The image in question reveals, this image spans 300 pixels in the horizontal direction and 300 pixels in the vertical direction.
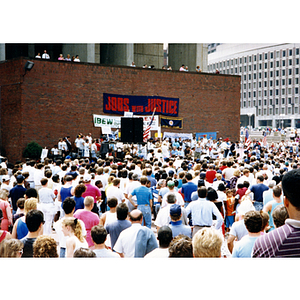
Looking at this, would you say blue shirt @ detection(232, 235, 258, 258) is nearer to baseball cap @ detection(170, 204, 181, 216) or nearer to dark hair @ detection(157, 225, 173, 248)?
Answer: dark hair @ detection(157, 225, 173, 248)

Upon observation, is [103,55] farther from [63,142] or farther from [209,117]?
[63,142]

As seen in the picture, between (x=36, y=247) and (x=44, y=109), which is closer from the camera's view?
(x=36, y=247)

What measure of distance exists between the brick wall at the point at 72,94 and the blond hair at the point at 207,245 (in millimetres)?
21733

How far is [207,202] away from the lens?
7977 millimetres


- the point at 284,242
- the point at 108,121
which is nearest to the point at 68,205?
Answer: the point at 284,242

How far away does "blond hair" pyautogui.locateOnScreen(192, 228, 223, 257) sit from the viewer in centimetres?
441

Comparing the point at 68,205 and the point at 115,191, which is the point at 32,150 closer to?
the point at 115,191

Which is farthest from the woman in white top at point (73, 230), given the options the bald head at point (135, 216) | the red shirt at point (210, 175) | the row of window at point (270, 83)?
the row of window at point (270, 83)

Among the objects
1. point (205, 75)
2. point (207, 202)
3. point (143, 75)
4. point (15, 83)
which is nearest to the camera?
point (207, 202)

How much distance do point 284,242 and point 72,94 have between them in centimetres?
2479

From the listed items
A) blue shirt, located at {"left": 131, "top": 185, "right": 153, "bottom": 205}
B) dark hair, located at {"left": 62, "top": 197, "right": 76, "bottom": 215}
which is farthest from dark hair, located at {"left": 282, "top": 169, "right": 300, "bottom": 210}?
blue shirt, located at {"left": 131, "top": 185, "right": 153, "bottom": 205}

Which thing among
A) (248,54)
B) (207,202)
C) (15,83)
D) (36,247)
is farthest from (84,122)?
(248,54)

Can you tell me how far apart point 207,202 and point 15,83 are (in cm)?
1989

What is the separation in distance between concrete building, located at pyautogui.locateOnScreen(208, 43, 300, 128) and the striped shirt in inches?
4293
